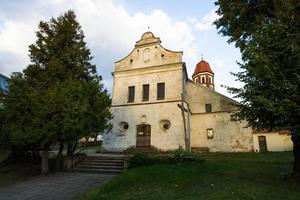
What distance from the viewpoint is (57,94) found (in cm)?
1102

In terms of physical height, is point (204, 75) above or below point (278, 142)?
above

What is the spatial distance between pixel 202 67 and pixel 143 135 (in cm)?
3094

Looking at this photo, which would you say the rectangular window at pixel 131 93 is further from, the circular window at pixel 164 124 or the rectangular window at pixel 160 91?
the circular window at pixel 164 124

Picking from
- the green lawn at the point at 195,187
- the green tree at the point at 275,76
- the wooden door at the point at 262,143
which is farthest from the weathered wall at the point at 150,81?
the wooden door at the point at 262,143

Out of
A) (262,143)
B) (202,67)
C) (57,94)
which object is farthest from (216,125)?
(202,67)

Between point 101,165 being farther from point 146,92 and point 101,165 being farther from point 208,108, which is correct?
point 208,108

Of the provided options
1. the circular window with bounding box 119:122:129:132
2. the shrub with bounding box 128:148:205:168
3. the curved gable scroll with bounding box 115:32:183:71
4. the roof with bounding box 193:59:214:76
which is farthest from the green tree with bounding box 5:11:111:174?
the roof with bounding box 193:59:214:76

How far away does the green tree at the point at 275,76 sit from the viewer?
21.5 ft

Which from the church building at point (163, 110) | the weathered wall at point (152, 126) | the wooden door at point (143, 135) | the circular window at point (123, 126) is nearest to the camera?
the weathered wall at point (152, 126)

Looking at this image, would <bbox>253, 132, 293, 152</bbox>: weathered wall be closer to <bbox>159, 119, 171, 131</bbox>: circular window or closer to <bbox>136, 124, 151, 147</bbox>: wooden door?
<bbox>159, 119, 171, 131</bbox>: circular window

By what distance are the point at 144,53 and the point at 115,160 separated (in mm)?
12284

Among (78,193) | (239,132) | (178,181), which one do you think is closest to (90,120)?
(78,193)

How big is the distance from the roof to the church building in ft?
80.4

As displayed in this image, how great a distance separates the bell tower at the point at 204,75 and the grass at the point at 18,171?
1464 inches
